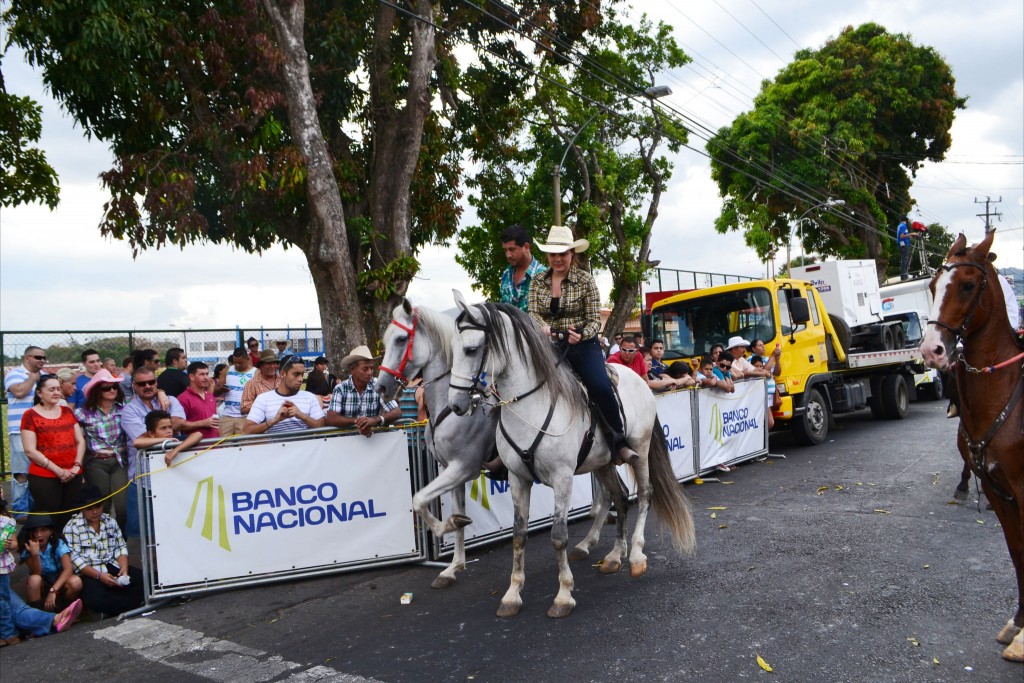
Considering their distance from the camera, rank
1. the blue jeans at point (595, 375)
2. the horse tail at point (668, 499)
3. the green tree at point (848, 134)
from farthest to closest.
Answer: the green tree at point (848, 134)
the horse tail at point (668, 499)
the blue jeans at point (595, 375)

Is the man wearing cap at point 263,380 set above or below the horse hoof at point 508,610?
above

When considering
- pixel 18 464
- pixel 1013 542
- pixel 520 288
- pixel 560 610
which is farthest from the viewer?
pixel 18 464

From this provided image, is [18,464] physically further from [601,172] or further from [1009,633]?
[601,172]

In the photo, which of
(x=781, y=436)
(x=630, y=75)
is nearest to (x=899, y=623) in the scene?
(x=781, y=436)

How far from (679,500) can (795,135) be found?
3255 cm

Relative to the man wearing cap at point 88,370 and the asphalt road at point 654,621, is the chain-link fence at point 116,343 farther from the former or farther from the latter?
the asphalt road at point 654,621

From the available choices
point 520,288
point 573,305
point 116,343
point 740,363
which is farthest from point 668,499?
point 116,343

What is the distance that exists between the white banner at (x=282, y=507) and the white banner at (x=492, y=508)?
16.2 inches

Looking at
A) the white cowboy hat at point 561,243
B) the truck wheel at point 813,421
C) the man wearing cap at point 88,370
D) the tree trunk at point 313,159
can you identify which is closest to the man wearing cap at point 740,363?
the truck wheel at point 813,421

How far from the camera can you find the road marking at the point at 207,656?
439cm

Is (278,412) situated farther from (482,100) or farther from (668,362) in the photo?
(482,100)

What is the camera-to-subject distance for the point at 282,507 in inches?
245

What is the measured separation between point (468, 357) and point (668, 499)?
2429 mm

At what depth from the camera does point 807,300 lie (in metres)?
12.1
